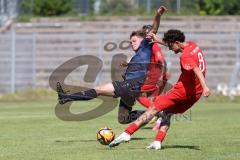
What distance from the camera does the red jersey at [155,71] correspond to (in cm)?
1438

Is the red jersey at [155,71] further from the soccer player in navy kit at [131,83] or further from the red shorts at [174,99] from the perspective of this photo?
the red shorts at [174,99]

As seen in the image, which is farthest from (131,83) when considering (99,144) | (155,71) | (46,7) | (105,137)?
(46,7)

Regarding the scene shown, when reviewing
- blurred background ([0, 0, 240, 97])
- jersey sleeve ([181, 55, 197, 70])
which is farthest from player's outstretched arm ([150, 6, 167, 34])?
blurred background ([0, 0, 240, 97])

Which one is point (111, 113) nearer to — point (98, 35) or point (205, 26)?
point (98, 35)

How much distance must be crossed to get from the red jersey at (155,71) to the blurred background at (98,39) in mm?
15016

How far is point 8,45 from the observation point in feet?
109

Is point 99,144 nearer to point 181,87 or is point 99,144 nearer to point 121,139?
point 121,139

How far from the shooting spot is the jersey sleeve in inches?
455

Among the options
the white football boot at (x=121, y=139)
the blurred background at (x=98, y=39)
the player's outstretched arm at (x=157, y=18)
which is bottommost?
the blurred background at (x=98, y=39)

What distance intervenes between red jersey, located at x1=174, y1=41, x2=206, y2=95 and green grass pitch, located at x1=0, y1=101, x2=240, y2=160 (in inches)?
Answer: 37.6

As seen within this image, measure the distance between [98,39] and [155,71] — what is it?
18.6 metres

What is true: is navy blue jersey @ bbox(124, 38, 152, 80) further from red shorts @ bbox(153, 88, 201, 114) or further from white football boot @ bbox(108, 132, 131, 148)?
white football boot @ bbox(108, 132, 131, 148)

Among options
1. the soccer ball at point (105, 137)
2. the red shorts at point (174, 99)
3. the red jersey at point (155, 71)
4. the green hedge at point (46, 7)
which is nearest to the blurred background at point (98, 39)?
the green hedge at point (46, 7)

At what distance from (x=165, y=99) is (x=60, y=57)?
2249cm
